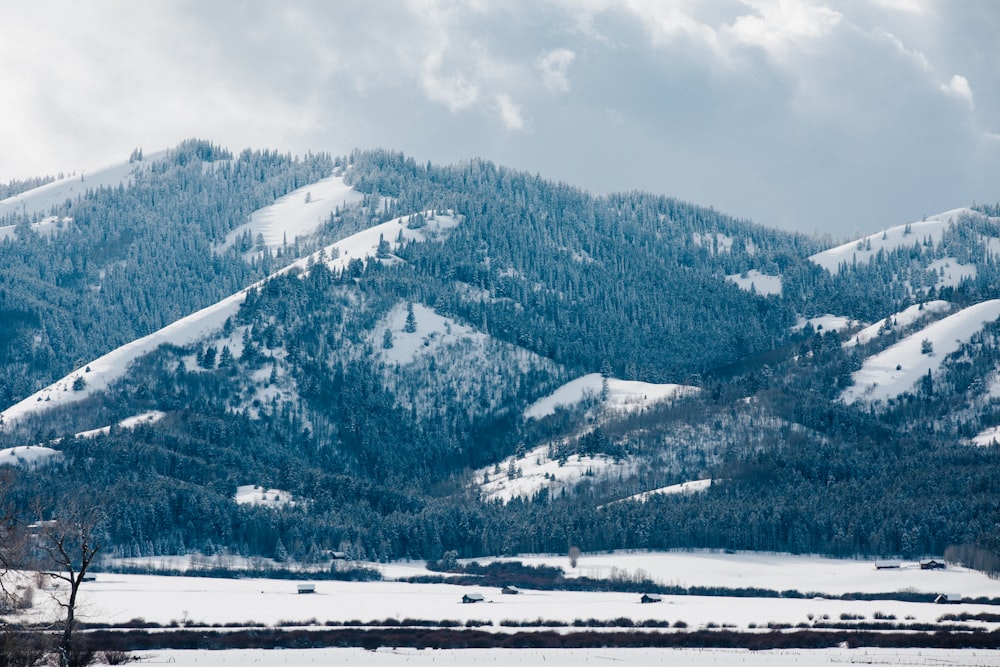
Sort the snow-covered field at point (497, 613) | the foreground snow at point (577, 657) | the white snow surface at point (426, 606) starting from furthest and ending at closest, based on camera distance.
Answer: the white snow surface at point (426, 606) < the snow-covered field at point (497, 613) < the foreground snow at point (577, 657)

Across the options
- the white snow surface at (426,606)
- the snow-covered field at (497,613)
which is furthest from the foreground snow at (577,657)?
the white snow surface at (426,606)

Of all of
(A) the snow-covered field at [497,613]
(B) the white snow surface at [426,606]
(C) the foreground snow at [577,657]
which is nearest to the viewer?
(C) the foreground snow at [577,657]

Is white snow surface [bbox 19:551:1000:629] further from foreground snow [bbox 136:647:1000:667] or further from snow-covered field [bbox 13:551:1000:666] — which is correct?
foreground snow [bbox 136:647:1000:667]

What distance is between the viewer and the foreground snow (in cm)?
11175

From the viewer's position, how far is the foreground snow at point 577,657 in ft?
367

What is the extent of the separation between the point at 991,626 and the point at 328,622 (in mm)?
64977

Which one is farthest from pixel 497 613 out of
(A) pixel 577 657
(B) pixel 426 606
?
(A) pixel 577 657

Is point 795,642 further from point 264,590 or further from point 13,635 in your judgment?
point 264,590

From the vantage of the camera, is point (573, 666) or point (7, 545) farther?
point (573, 666)

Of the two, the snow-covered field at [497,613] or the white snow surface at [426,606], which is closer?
the snow-covered field at [497,613]

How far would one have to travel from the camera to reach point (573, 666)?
11131cm

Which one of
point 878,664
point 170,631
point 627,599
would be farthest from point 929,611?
point 170,631

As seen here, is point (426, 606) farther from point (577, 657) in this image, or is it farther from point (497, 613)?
point (577, 657)

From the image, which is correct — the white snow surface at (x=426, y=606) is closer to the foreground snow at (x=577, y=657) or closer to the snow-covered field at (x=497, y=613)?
the snow-covered field at (x=497, y=613)
